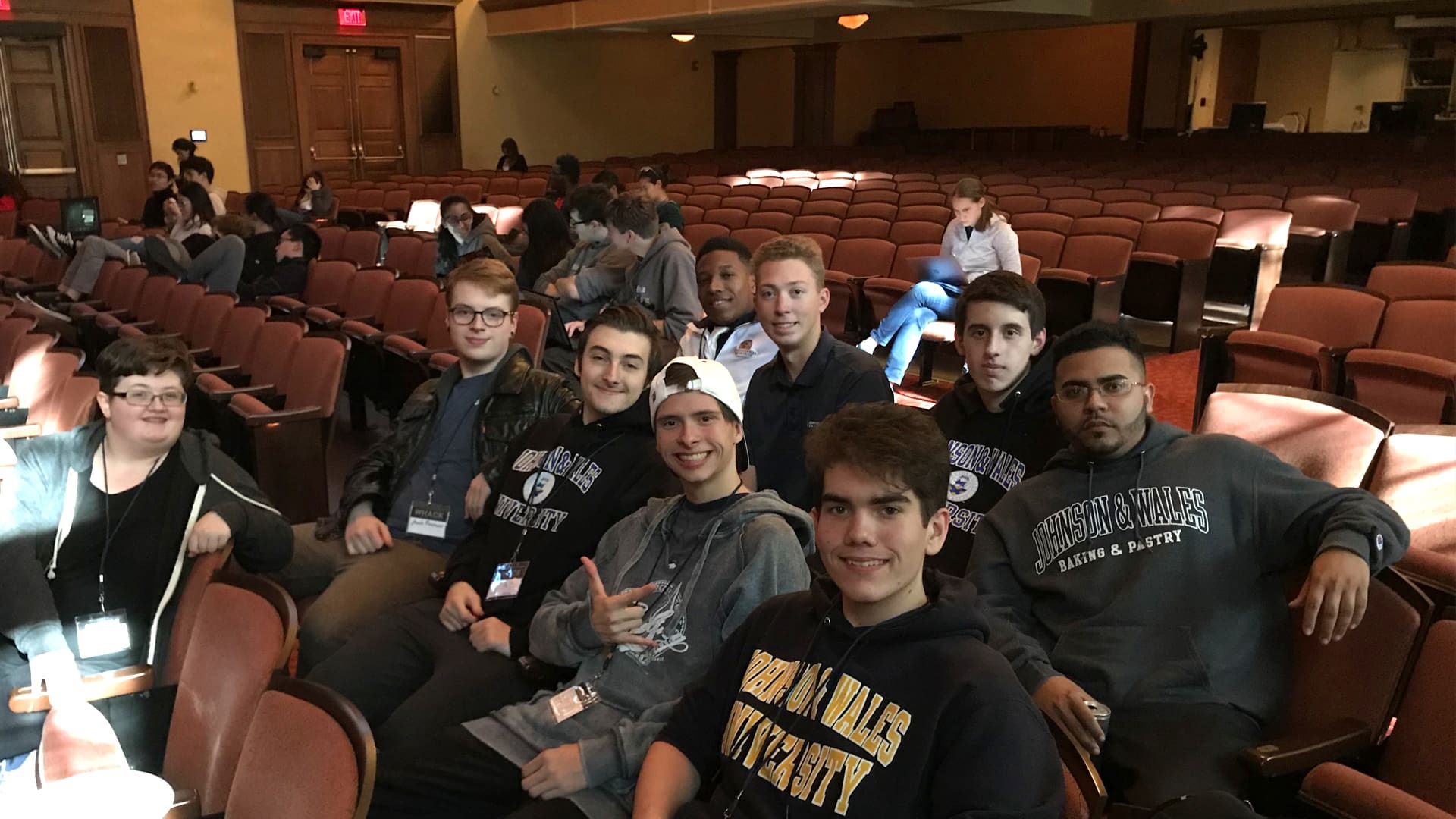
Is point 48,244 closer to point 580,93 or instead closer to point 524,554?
point 524,554

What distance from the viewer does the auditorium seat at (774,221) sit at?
8.26m

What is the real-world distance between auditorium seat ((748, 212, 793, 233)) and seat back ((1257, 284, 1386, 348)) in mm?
4164

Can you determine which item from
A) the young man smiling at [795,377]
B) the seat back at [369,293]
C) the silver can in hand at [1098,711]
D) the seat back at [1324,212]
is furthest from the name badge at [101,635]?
the seat back at [1324,212]

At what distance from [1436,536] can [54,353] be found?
4636 millimetres

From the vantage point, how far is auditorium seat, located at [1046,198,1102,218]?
8031 millimetres

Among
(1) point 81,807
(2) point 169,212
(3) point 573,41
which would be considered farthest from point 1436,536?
(3) point 573,41

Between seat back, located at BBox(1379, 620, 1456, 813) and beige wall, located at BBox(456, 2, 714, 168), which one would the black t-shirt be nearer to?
seat back, located at BBox(1379, 620, 1456, 813)

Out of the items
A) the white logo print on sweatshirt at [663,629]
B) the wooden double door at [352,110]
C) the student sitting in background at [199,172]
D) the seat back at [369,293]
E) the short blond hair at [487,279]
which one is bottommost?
the white logo print on sweatshirt at [663,629]

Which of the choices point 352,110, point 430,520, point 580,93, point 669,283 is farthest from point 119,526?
point 580,93

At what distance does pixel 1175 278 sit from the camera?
21.2 feet

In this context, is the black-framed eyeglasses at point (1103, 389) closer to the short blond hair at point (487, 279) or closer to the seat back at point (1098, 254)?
the short blond hair at point (487, 279)

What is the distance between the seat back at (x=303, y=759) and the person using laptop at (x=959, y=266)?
4287mm

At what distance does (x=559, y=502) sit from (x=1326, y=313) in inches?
140

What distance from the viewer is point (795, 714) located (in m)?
1.51
